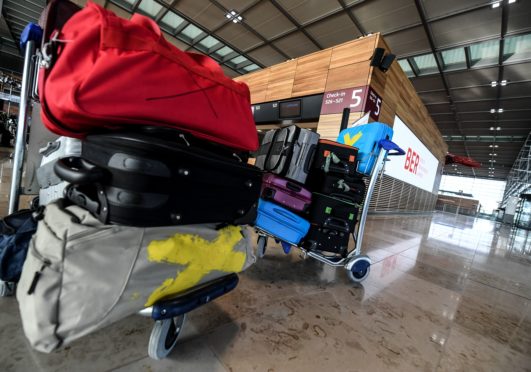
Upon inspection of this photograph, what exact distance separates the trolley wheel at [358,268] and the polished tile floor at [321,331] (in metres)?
0.06

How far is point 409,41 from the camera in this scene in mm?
6430

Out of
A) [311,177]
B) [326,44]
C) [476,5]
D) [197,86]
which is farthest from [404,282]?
[326,44]

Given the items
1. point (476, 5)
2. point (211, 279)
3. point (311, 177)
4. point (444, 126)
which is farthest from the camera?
point (444, 126)

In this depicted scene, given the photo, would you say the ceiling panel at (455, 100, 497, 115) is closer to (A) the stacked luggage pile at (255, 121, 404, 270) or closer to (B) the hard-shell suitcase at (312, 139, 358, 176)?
(A) the stacked luggage pile at (255, 121, 404, 270)

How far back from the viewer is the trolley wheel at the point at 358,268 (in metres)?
1.59

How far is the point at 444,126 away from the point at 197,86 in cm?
1685

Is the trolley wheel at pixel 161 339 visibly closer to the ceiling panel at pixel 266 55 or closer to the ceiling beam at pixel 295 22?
the ceiling beam at pixel 295 22

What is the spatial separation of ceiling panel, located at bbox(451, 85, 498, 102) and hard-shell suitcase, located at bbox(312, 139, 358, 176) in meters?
10.5

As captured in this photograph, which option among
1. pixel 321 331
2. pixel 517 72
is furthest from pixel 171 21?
pixel 517 72

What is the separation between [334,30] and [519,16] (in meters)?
Result: 4.03

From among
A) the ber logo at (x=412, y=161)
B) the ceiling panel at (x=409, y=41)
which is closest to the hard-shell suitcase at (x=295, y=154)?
the ber logo at (x=412, y=161)

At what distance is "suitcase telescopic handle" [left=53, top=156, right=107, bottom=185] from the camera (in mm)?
502

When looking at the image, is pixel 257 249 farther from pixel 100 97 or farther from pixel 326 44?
pixel 326 44

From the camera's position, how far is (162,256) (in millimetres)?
599
